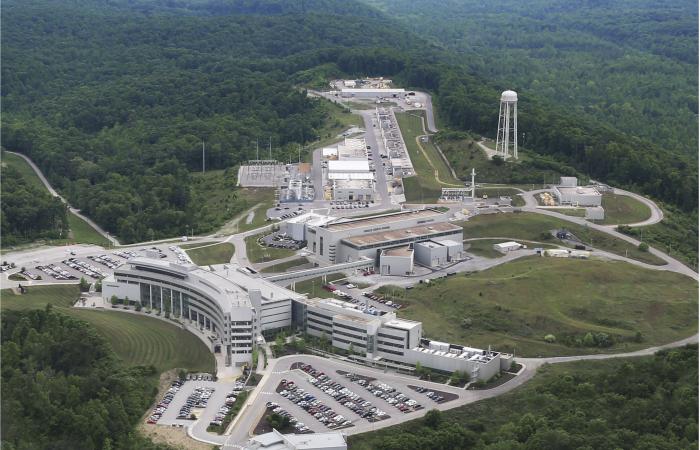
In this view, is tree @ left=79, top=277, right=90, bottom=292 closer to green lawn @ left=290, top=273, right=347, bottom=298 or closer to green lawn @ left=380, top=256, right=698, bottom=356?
green lawn @ left=290, top=273, right=347, bottom=298

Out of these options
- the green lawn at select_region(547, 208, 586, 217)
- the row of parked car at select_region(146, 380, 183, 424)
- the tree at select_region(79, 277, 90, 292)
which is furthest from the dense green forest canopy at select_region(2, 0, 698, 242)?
the row of parked car at select_region(146, 380, 183, 424)

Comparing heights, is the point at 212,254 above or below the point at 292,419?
above

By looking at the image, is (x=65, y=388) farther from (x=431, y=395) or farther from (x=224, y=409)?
(x=431, y=395)

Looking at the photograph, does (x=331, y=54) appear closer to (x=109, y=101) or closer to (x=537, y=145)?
(x=109, y=101)

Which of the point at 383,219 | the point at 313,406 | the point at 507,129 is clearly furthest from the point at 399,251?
the point at 507,129

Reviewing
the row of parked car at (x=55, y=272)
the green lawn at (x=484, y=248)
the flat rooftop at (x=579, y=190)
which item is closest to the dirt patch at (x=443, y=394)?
the green lawn at (x=484, y=248)

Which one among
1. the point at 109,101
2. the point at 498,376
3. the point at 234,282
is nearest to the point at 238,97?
the point at 109,101
